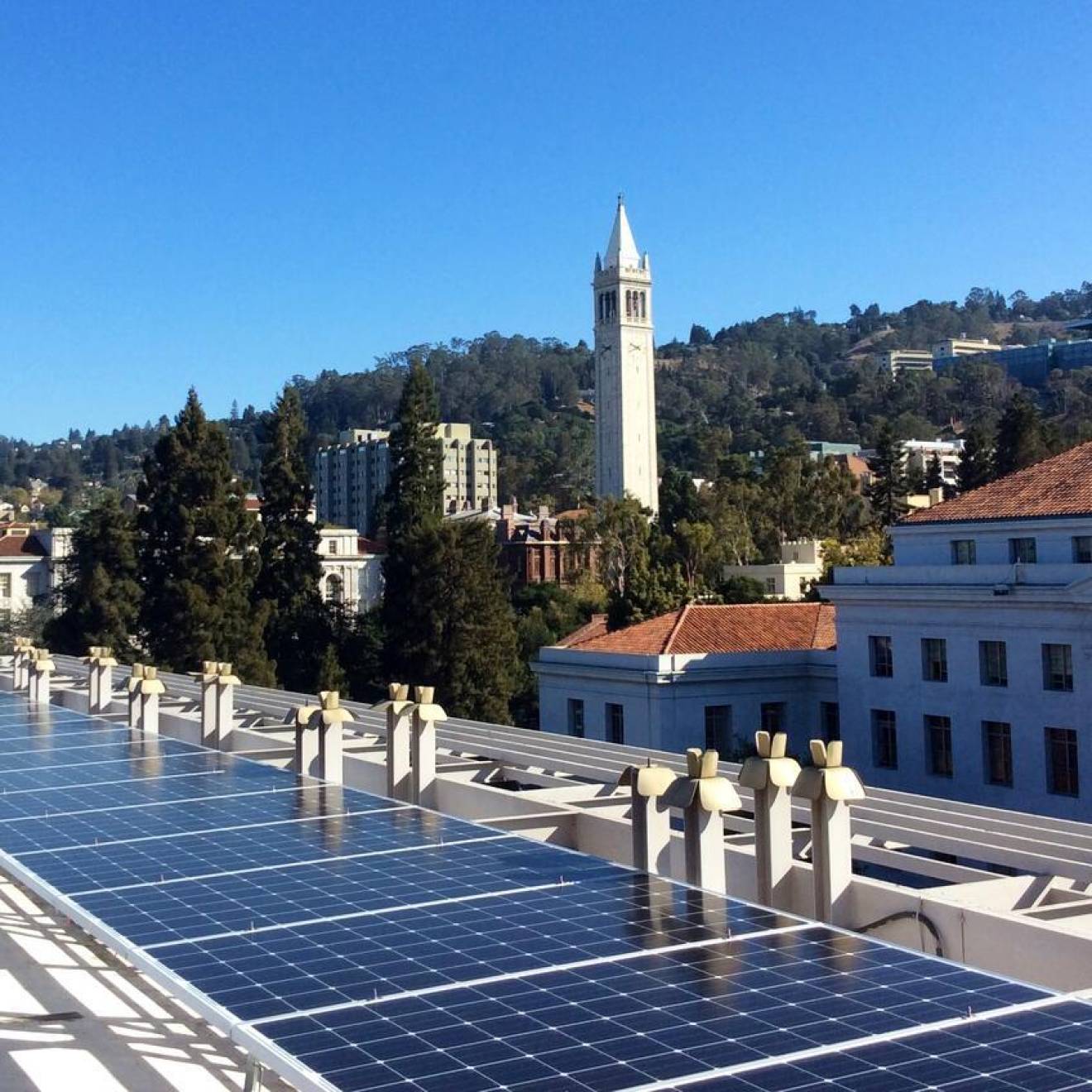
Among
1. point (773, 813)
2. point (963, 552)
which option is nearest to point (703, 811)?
point (773, 813)

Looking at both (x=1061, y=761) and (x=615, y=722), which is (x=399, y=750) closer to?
(x=1061, y=761)

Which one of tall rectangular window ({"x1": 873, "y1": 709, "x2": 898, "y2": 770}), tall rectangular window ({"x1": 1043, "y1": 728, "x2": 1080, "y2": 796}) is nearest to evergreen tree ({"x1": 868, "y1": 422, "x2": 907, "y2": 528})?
tall rectangular window ({"x1": 873, "y1": 709, "x2": 898, "y2": 770})

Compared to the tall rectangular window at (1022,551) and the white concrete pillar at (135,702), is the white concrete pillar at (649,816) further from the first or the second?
the tall rectangular window at (1022,551)

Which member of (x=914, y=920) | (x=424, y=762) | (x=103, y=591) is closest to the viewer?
(x=914, y=920)

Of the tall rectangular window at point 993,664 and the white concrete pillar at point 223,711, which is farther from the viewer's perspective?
the tall rectangular window at point 993,664

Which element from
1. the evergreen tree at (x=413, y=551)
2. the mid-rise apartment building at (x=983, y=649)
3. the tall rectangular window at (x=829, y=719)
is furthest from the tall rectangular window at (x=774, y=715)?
the evergreen tree at (x=413, y=551)

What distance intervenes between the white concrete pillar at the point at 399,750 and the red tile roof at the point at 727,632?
76.4 ft

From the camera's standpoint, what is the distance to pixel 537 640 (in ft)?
220

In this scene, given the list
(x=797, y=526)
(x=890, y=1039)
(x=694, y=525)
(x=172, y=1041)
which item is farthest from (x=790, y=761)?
(x=797, y=526)

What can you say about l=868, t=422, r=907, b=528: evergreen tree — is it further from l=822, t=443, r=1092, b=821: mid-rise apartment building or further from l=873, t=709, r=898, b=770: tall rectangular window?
l=873, t=709, r=898, b=770: tall rectangular window

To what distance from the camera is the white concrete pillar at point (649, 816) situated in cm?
1227

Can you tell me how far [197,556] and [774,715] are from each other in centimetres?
2506

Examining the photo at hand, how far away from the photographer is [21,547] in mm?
84438

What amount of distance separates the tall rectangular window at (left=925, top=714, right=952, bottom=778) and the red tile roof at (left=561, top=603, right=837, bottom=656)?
20.4 ft
